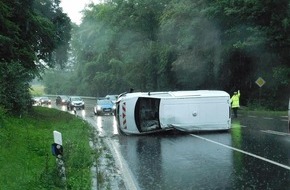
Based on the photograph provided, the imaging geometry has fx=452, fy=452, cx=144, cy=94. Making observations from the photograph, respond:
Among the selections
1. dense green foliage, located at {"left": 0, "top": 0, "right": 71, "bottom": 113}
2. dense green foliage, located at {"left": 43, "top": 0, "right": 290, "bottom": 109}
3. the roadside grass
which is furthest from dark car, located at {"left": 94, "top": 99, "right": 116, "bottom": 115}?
the roadside grass

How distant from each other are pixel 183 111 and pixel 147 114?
2127 millimetres

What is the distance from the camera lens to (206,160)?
1116 centimetres

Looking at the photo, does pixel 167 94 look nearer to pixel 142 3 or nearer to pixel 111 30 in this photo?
pixel 142 3

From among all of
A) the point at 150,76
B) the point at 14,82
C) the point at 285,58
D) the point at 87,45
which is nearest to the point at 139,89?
the point at 150,76

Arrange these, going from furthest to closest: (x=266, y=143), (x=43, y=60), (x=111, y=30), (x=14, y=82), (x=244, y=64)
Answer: (x=111, y=30), (x=244, y=64), (x=43, y=60), (x=14, y=82), (x=266, y=143)

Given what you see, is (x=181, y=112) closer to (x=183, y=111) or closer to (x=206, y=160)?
(x=183, y=111)

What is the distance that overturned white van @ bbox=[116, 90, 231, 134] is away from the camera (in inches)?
701

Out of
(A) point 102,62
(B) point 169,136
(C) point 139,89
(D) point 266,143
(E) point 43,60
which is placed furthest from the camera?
(A) point 102,62

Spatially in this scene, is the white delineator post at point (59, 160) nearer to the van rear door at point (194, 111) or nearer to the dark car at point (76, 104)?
the van rear door at point (194, 111)

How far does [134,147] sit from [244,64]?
96.1 feet

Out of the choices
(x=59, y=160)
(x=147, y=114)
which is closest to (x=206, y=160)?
(x=59, y=160)

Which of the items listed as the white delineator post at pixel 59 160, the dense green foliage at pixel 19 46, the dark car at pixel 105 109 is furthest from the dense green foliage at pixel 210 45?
the white delineator post at pixel 59 160

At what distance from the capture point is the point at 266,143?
14086 millimetres

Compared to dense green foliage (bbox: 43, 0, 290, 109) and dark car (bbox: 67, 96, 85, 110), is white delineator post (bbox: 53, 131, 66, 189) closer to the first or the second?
dense green foliage (bbox: 43, 0, 290, 109)
